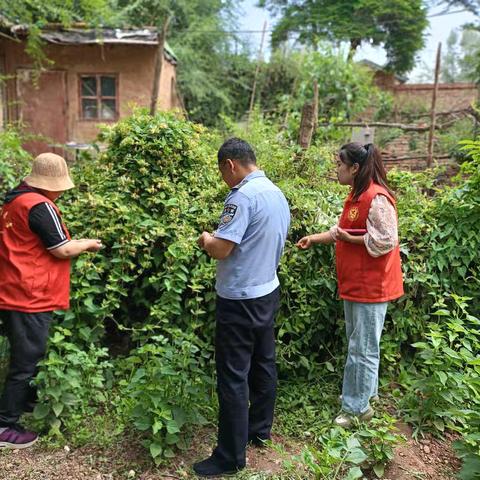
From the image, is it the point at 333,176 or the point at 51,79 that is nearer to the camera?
the point at 333,176

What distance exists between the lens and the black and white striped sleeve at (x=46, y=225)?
2.79 meters

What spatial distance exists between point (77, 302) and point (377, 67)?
23257mm

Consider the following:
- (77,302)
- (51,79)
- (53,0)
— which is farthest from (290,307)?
(51,79)

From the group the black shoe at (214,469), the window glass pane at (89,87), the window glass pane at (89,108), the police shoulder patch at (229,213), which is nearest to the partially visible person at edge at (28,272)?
the police shoulder patch at (229,213)

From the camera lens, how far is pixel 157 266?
3.73 meters

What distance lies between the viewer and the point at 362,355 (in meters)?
3.01

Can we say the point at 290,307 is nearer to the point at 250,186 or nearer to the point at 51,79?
the point at 250,186

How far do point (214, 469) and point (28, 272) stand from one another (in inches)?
59.5

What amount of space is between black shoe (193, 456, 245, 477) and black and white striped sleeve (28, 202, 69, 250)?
1470mm

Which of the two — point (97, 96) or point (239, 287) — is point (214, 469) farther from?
point (97, 96)

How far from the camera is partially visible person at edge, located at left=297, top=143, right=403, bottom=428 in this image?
2834 mm

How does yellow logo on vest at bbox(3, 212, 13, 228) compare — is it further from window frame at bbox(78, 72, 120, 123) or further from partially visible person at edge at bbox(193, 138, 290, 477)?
window frame at bbox(78, 72, 120, 123)

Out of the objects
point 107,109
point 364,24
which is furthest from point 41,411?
point 364,24

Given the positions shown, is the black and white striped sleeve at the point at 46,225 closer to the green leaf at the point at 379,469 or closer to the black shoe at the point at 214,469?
the black shoe at the point at 214,469
